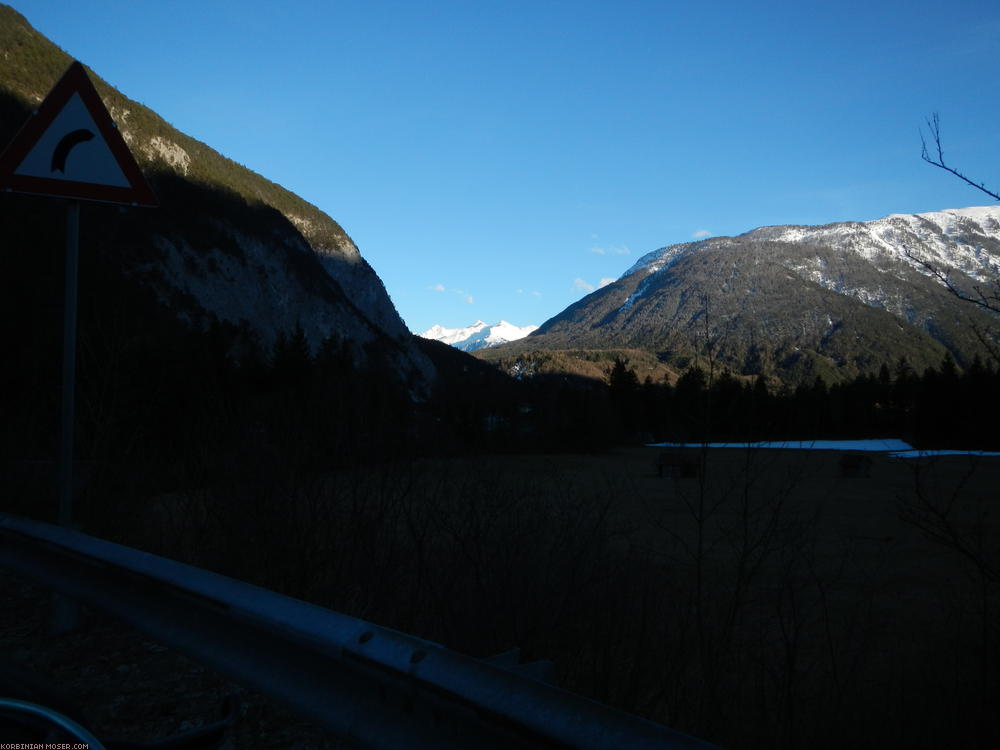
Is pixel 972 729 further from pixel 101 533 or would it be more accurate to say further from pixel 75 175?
pixel 101 533

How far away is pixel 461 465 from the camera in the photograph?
5.70m

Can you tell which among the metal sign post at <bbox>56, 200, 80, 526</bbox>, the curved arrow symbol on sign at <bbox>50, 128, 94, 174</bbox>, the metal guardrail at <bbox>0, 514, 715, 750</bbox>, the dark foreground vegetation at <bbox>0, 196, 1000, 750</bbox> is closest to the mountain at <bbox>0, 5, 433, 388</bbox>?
the dark foreground vegetation at <bbox>0, 196, 1000, 750</bbox>

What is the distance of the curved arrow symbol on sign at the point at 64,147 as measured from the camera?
3.94 meters

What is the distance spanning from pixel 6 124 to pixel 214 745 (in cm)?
8100

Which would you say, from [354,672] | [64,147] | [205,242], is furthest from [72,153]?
[205,242]

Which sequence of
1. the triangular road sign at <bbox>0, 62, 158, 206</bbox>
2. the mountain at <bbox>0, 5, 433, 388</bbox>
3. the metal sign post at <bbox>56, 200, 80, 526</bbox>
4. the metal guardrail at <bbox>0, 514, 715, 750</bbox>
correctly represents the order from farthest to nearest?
the mountain at <bbox>0, 5, 433, 388</bbox> → the metal sign post at <bbox>56, 200, 80, 526</bbox> → the triangular road sign at <bbox>0, 62, 158, 206</bbox> → the metal guardrail at <bbox>0, 514, 715, 750</bbox>

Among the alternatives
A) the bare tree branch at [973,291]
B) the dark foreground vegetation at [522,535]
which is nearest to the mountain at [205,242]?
the dark foreground vegetation at [522,535]

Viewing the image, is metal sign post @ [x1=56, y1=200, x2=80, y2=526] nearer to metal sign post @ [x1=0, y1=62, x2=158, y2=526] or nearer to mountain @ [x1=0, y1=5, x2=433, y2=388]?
metal sign post @ [x1=0, y1=62, x2=158, y2=526]

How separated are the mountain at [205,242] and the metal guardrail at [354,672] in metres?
46.6

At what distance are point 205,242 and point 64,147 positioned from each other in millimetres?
85926

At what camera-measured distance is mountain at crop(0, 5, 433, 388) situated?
68.1 m

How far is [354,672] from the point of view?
199cm

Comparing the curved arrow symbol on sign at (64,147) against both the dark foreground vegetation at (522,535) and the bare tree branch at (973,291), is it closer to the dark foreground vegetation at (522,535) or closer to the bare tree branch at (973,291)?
the dark foreground vegetation at (522,535)

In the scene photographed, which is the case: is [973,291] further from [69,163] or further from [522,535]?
[69,163]
